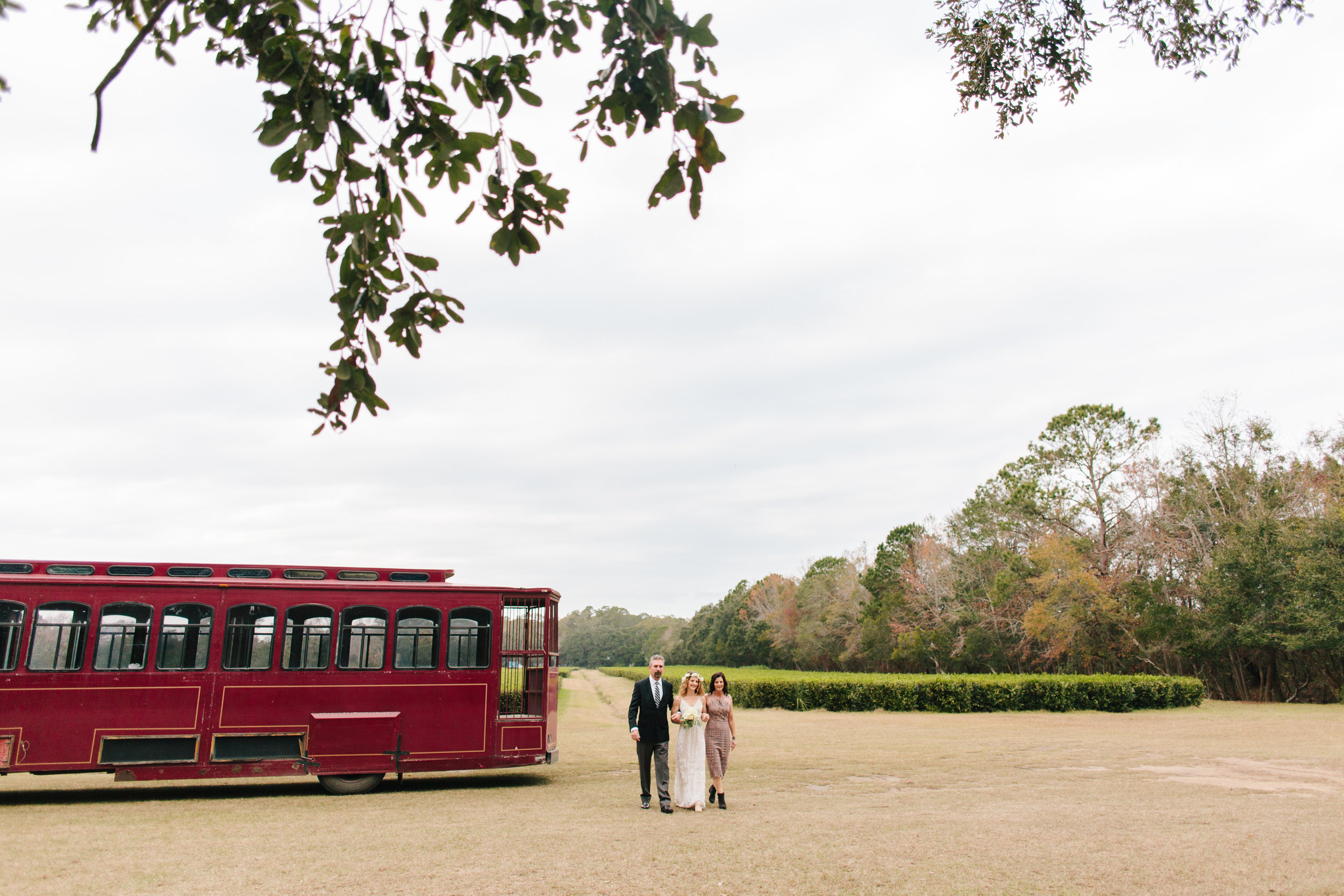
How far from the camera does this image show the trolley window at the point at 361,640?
1201 centimetres

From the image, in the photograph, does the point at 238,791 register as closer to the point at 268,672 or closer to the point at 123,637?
the point at 268,672

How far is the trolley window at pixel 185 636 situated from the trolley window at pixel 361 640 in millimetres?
1700

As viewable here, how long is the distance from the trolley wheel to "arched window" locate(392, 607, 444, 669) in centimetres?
161

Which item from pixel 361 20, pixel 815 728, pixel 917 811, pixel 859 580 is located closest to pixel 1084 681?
pixel 815 728

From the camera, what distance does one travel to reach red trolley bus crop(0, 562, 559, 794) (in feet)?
36.1

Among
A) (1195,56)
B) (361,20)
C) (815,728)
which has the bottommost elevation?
(815,728)

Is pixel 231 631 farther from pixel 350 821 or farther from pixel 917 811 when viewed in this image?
pixel 917 811

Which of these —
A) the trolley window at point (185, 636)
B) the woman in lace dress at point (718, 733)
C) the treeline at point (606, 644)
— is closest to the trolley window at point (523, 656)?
the woman in lace dress at point (718, 733)

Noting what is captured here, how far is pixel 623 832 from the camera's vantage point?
868cm

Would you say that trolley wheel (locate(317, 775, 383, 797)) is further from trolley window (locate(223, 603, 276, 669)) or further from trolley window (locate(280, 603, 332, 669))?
trolley window (locate(223, 603, 276, 669))

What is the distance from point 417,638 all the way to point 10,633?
5.11 m

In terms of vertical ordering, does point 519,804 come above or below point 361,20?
below

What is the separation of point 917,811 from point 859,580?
63.3m

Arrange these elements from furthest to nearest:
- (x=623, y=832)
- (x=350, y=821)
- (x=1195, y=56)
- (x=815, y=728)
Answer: (x=815, y=728), (x=350, y=821), (x=623, y=832), (x=1195, y=56)
